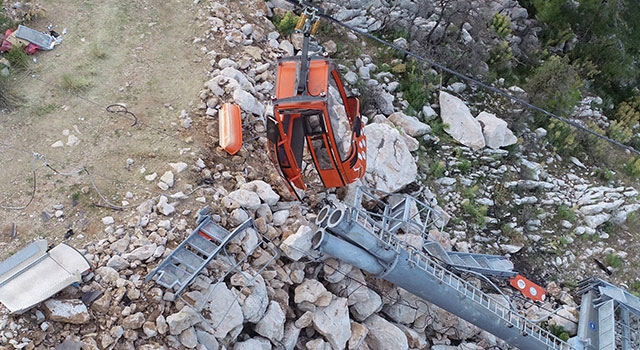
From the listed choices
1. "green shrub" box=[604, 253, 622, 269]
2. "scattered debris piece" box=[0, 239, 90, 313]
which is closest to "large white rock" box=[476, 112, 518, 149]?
"green shrub" box=[604, 253, 622, 269]

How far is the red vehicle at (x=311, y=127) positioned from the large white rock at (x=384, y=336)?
226 cm

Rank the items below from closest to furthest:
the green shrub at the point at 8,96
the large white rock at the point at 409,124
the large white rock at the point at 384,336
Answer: the large white rock at the point at 384,336, the green shrub at the point at 8,96, the large white rock at the point at 409,124

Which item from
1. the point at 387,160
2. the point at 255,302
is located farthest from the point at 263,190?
the point at 387,160

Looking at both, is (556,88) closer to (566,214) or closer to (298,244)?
(566,214)

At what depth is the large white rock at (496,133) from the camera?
12266 millimetres

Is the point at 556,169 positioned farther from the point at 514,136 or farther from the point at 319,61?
the point at 319,61

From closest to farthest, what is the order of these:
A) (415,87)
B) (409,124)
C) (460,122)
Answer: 1. (409,124)
2. (460,122)
3. (415,87)

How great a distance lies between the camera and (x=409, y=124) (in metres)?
11.8

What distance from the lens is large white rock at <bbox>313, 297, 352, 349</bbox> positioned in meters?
7.98

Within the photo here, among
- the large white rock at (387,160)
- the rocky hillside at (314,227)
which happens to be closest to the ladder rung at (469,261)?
the rocky hillside at (314,227)

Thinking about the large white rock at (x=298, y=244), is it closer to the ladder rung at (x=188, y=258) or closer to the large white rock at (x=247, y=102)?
the ladder rung at (x=188, y=258)

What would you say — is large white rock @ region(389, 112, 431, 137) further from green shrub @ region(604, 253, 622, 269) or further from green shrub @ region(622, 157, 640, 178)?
green shrub @ region(622, 157, 640, 178)

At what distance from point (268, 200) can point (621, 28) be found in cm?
1208

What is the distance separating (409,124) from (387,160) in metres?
1.73
